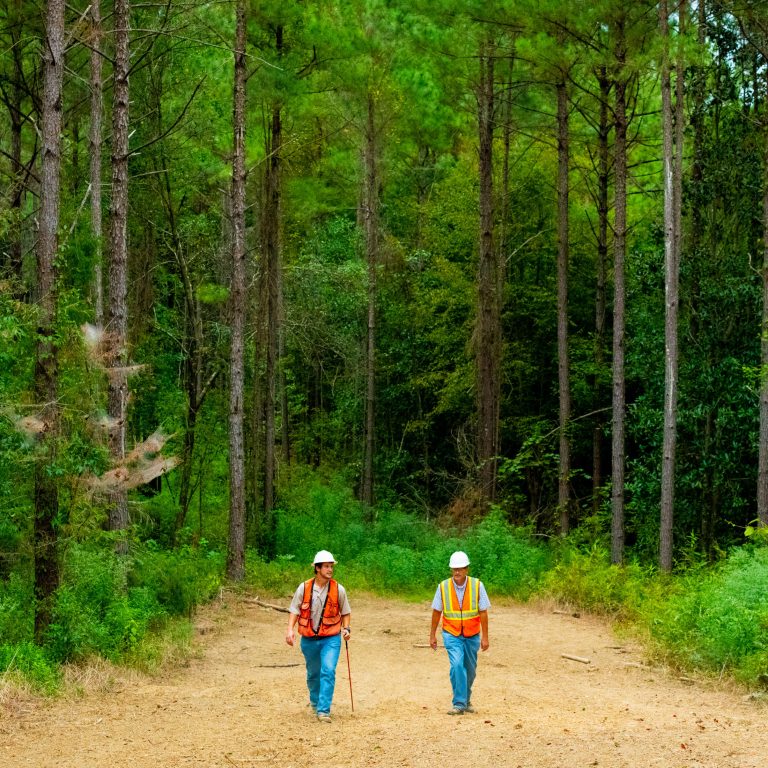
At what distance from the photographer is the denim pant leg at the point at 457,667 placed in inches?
372

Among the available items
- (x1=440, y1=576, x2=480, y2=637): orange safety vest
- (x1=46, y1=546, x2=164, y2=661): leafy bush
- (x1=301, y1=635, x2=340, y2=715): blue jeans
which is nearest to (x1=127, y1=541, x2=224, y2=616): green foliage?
(x1=46, y1=546, x2=164, y2=661): leafy bush

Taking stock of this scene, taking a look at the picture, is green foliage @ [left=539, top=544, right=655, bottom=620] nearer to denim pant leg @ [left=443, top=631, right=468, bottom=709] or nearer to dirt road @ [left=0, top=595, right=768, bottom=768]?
dirt road @ [left=0, top=595, right=768, bottom=768]

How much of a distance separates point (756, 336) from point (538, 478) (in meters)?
9.46

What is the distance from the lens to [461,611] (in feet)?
31.0

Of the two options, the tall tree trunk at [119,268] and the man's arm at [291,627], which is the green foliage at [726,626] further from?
the tall tree trunk at [119,268]

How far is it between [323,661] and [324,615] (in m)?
0.42

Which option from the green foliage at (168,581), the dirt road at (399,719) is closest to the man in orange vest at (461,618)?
the dirt road at (399,719)

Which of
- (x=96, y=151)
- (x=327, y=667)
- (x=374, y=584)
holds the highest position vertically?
(x=96, y=151)

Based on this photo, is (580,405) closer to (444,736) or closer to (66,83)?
(66,83)

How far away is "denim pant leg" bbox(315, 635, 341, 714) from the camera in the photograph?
935 cm

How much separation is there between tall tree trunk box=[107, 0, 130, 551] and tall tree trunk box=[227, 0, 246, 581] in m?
3.79

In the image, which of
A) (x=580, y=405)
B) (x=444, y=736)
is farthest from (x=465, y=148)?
(x=444, y=736)

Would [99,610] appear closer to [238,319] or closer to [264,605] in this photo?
[264,605]

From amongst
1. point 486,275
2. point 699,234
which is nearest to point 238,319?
point 486,275
